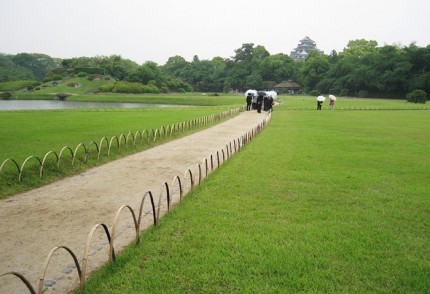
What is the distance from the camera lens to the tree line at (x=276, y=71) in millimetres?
64625

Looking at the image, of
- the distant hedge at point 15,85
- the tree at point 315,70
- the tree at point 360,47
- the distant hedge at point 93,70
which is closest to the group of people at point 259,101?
the tree at point 315,70

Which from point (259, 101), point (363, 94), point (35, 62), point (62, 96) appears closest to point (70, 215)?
point (259, 101)

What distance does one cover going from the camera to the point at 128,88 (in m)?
83.5

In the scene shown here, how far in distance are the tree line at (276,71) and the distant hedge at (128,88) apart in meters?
0.47

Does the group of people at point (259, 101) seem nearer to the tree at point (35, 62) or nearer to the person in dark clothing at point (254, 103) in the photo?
the person in dark clothing at point (254, 103)

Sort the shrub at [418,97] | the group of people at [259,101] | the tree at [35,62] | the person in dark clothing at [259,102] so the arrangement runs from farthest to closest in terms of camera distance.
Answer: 1. the tree at [35,62]
2. the shrub at [418,97]
3. the group of people at [259,101]
4. the person in dark clothing at [259,102]

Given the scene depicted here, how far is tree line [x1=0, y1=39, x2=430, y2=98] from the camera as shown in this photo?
212 ft

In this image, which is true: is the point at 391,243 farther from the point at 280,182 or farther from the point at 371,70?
the point at 371,70

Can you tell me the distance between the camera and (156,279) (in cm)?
454

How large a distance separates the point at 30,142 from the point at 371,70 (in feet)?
216

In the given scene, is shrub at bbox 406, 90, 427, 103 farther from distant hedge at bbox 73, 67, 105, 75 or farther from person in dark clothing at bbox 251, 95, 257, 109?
distant hedge at bbox 73, 67, 105, 75

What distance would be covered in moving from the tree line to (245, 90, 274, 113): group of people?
3763 centimetres

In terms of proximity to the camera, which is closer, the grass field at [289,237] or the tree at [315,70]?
the grass field at [289,237]

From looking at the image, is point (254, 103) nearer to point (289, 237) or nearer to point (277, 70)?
point (289, 237)
